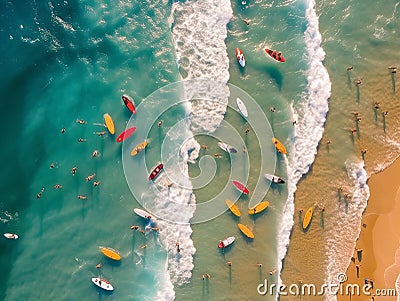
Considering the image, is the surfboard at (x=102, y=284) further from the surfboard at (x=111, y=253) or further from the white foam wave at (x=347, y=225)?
the white foam wave at (x=347, y=225)

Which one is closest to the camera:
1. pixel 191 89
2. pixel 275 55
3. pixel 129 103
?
pixel 129 103

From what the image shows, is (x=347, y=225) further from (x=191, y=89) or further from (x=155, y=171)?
(x=191, y=89)

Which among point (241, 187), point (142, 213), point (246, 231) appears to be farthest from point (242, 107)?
point (142, 213)

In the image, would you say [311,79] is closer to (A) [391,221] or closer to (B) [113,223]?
(A) [391,221]

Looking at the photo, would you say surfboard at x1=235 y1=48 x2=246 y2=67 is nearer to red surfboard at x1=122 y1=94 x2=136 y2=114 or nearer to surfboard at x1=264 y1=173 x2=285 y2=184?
surfboard at x1=264 y1=173 x2=285 y2=184

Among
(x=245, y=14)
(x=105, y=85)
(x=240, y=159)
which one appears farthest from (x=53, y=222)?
(x=245, y=14)

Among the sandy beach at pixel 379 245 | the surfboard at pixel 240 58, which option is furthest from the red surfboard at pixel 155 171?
the sandy beach at pixel 379 245
